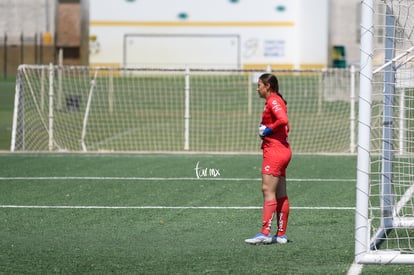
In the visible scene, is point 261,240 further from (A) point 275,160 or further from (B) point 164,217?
(B) point 164,217

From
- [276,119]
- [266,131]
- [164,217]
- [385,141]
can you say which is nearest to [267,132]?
[266,131]

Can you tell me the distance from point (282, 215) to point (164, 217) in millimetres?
2128

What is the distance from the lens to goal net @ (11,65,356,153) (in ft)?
73.5

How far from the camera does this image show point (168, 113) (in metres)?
30.4

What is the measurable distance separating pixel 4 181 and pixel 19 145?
5.77 meters

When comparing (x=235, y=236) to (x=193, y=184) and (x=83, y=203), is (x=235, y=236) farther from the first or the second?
(x=193, y=184)

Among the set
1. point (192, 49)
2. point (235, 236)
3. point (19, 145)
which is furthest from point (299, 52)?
point (235, 236)

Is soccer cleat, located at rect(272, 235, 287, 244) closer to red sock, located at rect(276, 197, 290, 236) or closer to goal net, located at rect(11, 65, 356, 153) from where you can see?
red sock, located at rect(276, 197, 290, 236)

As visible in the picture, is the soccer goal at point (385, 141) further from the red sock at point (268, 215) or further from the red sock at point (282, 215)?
the red sock at point (268, 215)

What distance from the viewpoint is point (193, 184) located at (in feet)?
51.9

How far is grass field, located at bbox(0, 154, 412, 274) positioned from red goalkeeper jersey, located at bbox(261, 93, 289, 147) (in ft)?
3.32

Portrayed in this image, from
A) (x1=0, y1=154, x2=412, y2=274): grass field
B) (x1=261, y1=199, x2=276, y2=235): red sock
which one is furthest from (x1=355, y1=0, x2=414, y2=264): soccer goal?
(x1=261, y1=199, x2=276, y2=235): red sock

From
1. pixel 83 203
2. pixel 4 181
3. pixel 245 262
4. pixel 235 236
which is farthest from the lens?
pixel 4 181

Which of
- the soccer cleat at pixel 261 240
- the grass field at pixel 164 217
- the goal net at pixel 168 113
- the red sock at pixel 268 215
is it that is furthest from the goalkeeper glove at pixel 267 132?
the goal net at pixel 168 113
